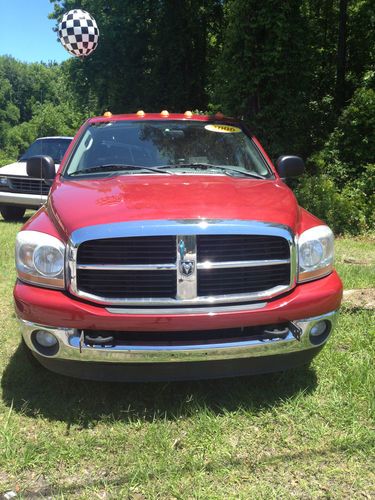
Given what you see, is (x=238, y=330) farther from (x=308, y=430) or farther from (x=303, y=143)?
(x=303, y=143)

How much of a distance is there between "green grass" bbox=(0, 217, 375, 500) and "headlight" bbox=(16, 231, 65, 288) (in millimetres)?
802

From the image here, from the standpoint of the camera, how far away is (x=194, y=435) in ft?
8.54

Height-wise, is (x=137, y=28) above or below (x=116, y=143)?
above

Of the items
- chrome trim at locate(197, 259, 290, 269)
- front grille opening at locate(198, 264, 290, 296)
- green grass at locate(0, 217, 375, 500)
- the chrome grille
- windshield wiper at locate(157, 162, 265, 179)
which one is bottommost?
green grass at locate(0, 217, 375, 500)

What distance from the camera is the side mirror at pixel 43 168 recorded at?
4105 mm

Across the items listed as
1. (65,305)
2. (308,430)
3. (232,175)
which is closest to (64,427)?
(65,305)

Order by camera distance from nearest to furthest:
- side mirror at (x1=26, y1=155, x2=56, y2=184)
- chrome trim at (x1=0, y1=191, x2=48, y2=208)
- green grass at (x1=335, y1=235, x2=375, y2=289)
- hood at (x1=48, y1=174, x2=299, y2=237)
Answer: hood at (x1=48, y1=174, x2=299, y2=237) < side mirror at (x1=26, y1=155, x2=56, y2=184) < green grass at (x1=335, y1=235, x2=375, y2=289) < chrome trim at (x1=0, y1=191, x2=48, y2=208)

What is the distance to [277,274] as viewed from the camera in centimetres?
271

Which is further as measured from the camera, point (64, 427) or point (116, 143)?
point (116, 143)

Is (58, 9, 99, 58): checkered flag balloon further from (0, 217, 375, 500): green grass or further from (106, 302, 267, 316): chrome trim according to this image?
(106, 302, 267, 316): chrome trim

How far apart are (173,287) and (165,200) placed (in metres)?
0.52

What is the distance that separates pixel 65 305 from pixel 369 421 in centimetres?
179

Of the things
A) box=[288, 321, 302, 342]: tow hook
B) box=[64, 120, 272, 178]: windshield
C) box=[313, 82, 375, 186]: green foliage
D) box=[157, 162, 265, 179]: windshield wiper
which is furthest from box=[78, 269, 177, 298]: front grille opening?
box=[313, 82, 375, 186]: green foliage

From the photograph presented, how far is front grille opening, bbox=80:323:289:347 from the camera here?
101 inches
